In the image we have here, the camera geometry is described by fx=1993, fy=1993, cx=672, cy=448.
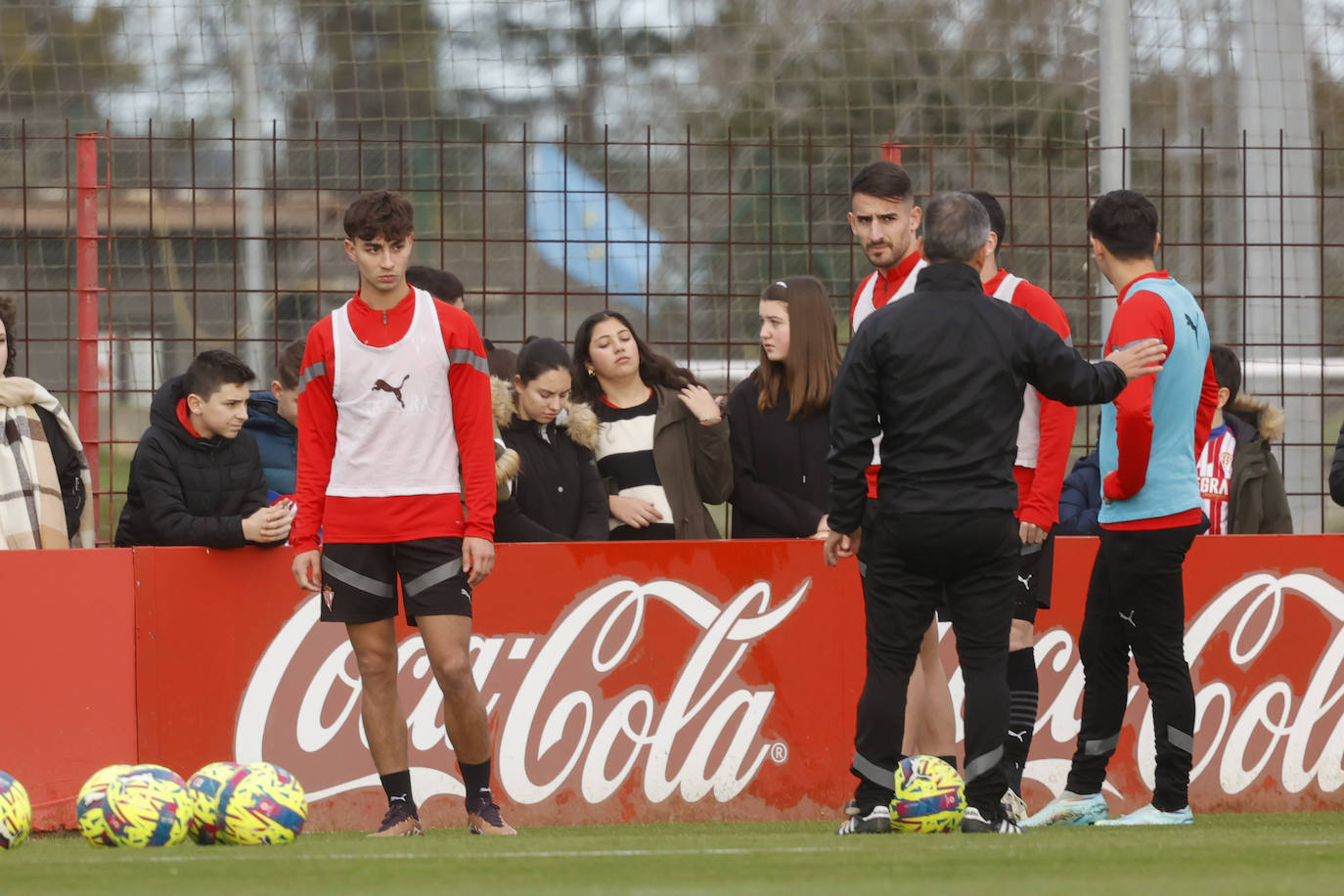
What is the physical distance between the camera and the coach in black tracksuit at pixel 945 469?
18.8 ft

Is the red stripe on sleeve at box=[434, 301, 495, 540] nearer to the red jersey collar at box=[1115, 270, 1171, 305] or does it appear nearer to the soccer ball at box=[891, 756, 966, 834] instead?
the soccer ball at box=[891, 756, 966, 834]

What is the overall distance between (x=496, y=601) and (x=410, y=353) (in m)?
1.73

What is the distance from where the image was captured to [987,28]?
46.7ft

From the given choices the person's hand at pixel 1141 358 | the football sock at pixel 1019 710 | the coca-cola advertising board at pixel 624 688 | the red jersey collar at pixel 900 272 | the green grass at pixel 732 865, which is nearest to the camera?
the green grass at pixel 732 865

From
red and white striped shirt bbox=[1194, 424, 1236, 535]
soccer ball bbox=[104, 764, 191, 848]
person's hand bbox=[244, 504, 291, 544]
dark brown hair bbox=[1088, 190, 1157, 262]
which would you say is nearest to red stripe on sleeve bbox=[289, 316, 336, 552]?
soccer ball bbox=[104, 764, 191, 848]

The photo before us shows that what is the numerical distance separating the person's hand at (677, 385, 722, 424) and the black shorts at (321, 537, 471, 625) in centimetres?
176

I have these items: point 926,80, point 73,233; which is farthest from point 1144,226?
point 926,80

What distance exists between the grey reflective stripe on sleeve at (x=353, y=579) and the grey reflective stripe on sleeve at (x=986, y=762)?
1.91 meters

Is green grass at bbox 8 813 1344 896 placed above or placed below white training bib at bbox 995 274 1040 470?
below

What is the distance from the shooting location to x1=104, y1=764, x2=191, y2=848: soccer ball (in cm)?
572

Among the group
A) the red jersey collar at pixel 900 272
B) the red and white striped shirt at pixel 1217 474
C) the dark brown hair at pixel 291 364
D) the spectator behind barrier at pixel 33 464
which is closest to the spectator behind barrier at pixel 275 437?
the dark brown hair at pixel 291 364

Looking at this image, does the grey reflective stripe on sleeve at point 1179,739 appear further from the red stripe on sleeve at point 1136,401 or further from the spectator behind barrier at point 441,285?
the spectator behind barrier at point 441,285

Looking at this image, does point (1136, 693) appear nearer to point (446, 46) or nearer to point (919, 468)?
point (919, 468)

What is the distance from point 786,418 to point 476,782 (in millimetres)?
2132
